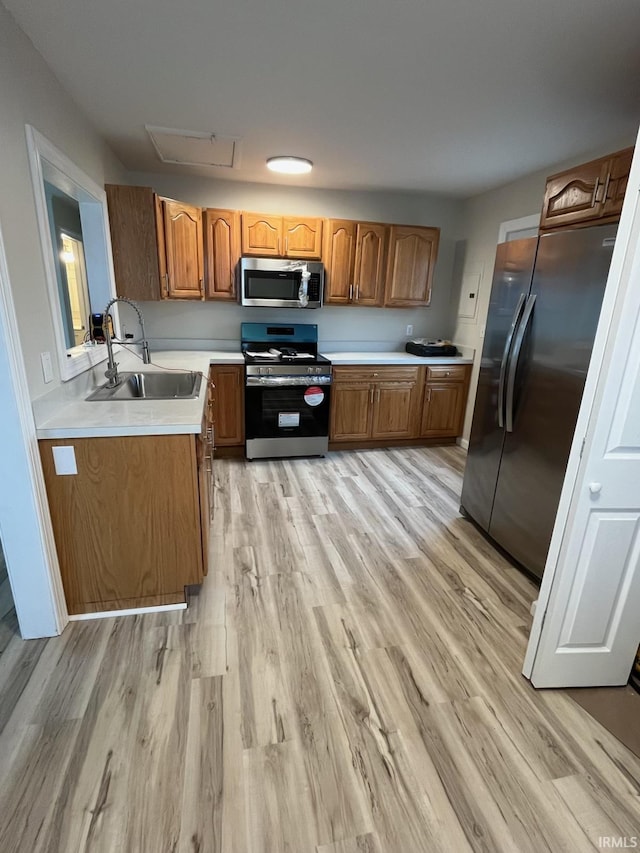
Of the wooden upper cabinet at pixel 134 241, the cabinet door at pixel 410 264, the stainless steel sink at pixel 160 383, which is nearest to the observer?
the stainless steel sink at pixel 160 383

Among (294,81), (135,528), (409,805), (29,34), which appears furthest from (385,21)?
(409,805)

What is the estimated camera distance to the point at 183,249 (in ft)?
11.5

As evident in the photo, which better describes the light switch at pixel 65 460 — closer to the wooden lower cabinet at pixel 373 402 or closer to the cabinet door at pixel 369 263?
the wooden lower cabinet at pixel 373 402

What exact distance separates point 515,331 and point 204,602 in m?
2.15

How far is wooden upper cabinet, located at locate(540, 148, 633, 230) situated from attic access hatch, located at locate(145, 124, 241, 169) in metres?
1.97

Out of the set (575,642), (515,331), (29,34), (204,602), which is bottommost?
(204,602)

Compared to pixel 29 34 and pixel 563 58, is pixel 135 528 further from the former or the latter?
pixel 563 58

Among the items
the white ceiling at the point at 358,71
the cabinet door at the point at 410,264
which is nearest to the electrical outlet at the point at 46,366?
the white ceiling at the point at 358,71

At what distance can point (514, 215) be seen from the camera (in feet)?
11.5

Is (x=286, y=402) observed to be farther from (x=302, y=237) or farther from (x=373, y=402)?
(x=302, y=237)

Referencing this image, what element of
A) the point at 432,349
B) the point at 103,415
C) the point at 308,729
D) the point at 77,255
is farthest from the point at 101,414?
the point at 432,349

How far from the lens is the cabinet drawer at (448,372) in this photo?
4113 millimetres

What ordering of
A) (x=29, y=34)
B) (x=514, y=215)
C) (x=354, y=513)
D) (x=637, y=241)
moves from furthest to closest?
(x=514, y=215) < (x=354, y=513) < (x=29, y=34) < (x=637, y=241)

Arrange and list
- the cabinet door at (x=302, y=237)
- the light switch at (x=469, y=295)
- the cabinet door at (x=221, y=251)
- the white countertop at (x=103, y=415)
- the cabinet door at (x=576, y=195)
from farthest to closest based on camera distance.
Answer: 1. the light switch at (x=469, y=295)
2. the cabinet door at (x=302, y=237)
3. the cabinet door at (x=221, y=251)
4. the cabinet door at (x=576, y=195)
5. the white countertop at (x=103, y=415)
